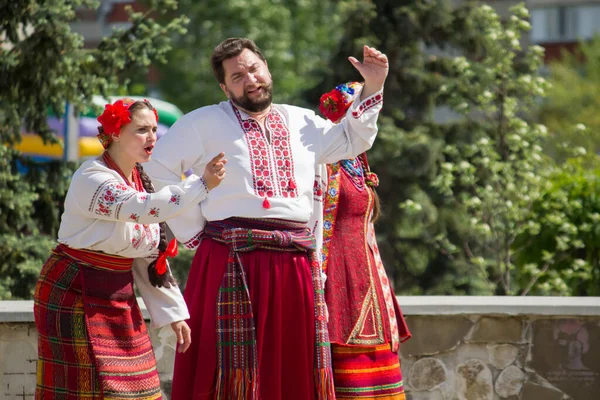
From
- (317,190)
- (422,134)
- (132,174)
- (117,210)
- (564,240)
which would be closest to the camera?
(117,210)

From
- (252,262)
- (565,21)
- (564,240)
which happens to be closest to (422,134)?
(564,240)

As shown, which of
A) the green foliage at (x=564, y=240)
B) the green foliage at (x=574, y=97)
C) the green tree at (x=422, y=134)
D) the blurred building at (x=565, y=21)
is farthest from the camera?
the blurred building at (x=565, y=21)

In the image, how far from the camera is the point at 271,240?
3.88 m

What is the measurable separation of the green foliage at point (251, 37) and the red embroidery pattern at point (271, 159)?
21.8 meters

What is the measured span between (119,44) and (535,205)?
3.25 m

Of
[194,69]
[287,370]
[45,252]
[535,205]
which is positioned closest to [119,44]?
[45,252]

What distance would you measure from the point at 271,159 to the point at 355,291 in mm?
836

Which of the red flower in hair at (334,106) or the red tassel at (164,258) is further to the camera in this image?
the red flower in hair at (334,106)

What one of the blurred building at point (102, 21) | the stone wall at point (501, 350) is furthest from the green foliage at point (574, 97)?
the blurred building at point (102, 21)

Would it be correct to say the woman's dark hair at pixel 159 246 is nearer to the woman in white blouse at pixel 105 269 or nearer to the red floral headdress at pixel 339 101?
the woman in white blouse at pixel 105 269

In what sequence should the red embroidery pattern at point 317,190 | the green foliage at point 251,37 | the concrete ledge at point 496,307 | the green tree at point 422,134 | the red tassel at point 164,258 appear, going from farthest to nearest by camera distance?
the green foliage at point 251,37 < the green tree at point 422,134 < the concrete ledge at point 496,307 < the red embroidery pattern at point 317,190 < the red tassel at point 164,258

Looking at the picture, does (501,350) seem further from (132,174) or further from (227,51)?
(132,174)

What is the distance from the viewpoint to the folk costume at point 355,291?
173 inches

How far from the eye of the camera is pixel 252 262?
3904 millimetres
